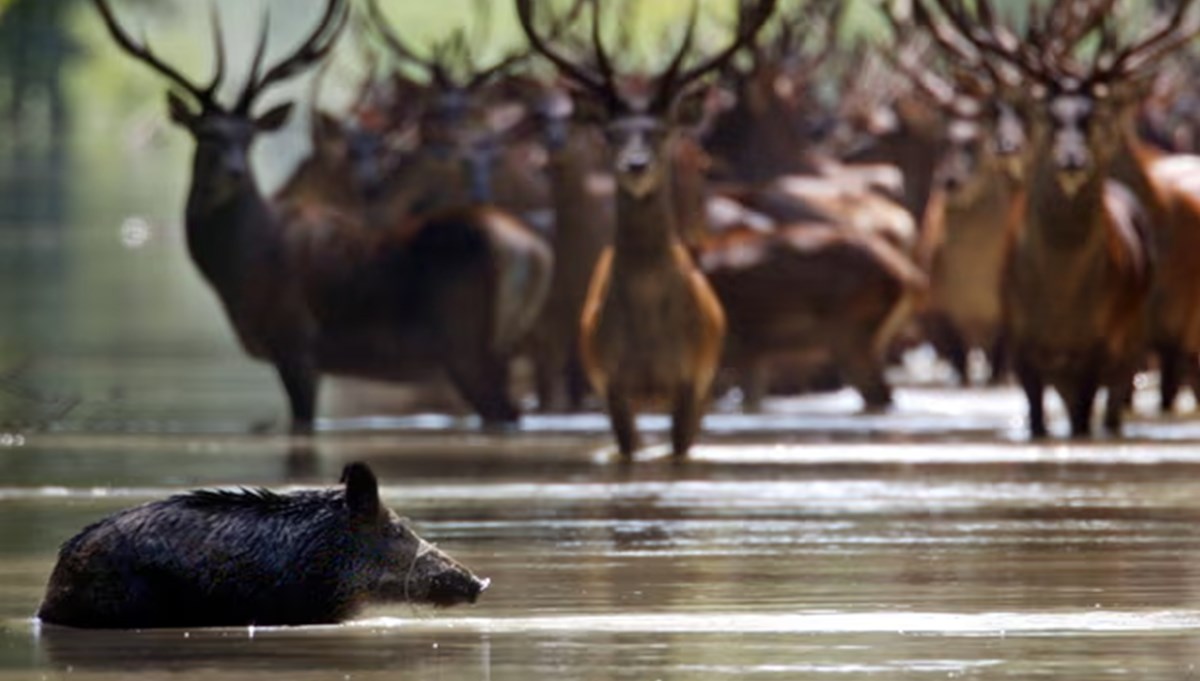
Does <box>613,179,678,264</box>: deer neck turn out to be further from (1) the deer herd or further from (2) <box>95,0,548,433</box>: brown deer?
(2) <box>95,0,548,433</box>: brown deer

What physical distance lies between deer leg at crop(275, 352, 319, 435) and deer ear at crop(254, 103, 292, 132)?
1.09 metres

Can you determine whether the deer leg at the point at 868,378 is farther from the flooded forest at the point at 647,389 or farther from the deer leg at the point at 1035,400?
the deer leg at the point at 1035,400

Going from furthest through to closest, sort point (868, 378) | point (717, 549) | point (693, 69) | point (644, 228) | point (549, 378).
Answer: point (549, 378) < point (868, 378) < point (693, 69) < point (644, 228) < point (717, 549)

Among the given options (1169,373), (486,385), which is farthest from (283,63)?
(1169,373)

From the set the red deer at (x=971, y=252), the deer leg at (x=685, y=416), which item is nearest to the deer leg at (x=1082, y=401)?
the deer leg at (x=685, y=416)

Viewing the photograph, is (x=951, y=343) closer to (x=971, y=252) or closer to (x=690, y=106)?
(x=971, y=252)

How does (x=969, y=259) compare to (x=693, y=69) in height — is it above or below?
below

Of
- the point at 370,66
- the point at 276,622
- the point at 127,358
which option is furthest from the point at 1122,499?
the point at 370,66

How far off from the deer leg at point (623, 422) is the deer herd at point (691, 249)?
0.04 ft

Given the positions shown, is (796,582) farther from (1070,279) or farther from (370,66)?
(370,66)

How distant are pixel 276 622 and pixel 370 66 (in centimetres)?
2247

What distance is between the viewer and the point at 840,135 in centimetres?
3606

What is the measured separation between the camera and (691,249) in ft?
74.1

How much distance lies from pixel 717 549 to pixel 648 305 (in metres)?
4.60
